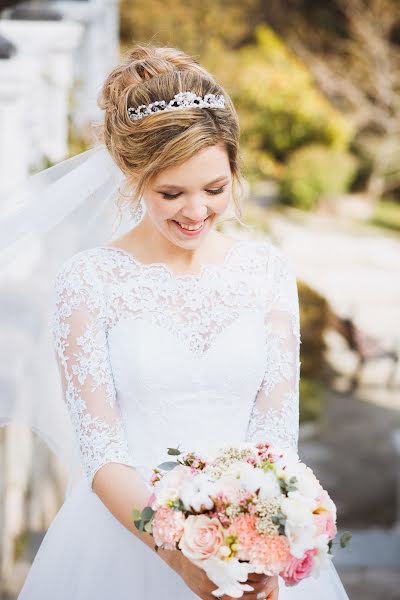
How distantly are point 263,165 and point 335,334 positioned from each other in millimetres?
9135

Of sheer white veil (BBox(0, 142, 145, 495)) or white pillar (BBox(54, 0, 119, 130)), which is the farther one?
white pillar (BBox(54, 0, 119, 130))

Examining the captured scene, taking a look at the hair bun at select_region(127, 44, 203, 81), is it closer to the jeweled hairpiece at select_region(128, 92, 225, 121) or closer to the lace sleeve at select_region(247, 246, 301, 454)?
the jeweled hairpiece at select_region(128, 92, 225, 121)

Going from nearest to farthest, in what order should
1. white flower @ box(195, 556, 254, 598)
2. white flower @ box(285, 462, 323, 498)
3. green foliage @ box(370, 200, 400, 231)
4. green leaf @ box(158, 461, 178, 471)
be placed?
white flower @ box(195, 556, 254, 598)
white flower @ box(285, 462, 323, 498)
green leaf @ box(158, 461, 178, 471)
green foliage @ box(370, 200, 400, 231)

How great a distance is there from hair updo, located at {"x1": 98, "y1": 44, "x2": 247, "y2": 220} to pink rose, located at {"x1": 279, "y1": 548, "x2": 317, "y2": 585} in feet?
3.12

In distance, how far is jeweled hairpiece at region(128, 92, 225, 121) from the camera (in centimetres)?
218

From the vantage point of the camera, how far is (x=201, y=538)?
1.75 m

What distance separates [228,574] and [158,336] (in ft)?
2.43

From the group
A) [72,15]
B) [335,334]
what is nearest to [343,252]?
[335,334]

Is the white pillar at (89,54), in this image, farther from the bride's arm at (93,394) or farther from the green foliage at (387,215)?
the green foliage at (387,215)

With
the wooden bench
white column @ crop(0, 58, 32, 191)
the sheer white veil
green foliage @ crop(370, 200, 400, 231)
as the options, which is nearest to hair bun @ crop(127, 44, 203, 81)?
the sheer white veil

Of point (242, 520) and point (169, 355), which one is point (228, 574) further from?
point (169, 355)

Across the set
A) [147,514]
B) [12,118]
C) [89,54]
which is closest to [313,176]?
[89,54]

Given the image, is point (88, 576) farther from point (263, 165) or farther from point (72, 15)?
point (263, 165)

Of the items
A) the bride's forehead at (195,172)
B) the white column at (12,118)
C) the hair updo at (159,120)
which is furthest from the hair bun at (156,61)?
the white column at (12,118)
